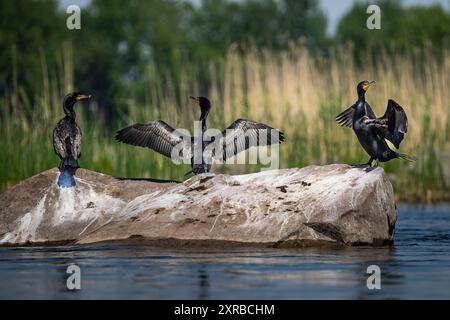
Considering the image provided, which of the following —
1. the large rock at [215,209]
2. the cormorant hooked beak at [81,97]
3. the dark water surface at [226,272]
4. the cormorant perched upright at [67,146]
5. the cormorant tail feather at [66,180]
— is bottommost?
the dark water surface at [226,272]

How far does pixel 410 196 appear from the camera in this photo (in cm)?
1758

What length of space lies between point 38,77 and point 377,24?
27.3 m

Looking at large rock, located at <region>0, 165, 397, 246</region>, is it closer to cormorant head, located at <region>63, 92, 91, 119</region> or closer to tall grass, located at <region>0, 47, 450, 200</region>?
cormorant head, located at <region>63, 92, 91, 119</region>

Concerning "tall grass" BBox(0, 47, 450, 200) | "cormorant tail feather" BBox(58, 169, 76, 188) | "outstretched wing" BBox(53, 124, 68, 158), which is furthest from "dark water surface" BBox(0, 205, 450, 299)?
"tall grass" BBox(0, 47, 450, 200)

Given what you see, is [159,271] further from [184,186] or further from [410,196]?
[410,196]

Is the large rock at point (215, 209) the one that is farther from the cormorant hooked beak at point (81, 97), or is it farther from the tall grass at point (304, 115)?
the tall grass at point (304, 115)

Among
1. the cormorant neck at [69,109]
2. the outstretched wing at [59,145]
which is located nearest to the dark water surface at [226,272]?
the outstretched wing at [59,145]

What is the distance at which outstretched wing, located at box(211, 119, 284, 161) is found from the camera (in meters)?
12.3

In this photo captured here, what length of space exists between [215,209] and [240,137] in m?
1.48

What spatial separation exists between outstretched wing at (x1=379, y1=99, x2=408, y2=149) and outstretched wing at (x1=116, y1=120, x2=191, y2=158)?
2210mm

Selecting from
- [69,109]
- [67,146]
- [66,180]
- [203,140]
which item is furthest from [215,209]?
[69,109]

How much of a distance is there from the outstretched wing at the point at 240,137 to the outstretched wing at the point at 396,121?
4.02 feet

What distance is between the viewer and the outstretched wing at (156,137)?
41.0 feet

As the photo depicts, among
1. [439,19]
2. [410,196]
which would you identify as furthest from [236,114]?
[439,19]
